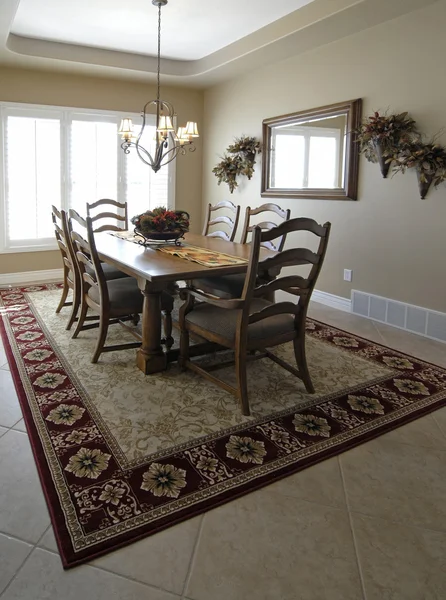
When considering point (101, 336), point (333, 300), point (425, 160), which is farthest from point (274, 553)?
point (333, 300)

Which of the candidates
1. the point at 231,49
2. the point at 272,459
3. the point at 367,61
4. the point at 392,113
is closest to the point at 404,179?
the point at 392,113

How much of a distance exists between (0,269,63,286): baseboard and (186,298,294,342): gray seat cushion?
355 cm

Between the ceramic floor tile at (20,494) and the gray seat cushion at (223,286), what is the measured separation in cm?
171

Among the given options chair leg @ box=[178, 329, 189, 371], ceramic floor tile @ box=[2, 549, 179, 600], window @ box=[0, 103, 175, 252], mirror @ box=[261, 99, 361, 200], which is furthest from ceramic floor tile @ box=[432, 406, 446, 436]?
window @ box=[0, 103, 175, 252]

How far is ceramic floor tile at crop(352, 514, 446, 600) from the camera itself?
1.43 metres

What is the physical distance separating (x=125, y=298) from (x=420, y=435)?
1954 millimetres

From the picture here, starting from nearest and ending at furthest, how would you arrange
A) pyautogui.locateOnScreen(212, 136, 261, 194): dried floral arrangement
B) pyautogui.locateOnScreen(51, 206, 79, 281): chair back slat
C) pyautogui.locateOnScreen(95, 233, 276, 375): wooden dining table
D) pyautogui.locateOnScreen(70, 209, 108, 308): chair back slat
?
pyautogui.locateOnScreen(95, 233, 276, 375): wooden dining table < pyautogui.locateOnScreen(70, 209, 108, 308): chair back slat < pyautogui.locateOnScreen(51, 206, 79, 281): chair back slat < pyautogui.locateOnScreen(212, 136, 261, 194): dried floral arrangement

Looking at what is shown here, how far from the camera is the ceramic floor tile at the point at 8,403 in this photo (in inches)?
93.4

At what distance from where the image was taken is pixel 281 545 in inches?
62.7

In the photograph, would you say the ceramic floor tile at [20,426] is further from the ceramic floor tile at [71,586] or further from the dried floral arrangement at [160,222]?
the dried floral arrangement at [160,222]

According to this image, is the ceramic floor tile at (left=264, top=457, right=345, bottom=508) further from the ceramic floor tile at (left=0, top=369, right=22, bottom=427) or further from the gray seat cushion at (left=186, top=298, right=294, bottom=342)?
the ceramic floor tile at (left=0, top=369, right=22, bottom=427)

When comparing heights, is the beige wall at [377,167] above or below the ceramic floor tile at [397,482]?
above

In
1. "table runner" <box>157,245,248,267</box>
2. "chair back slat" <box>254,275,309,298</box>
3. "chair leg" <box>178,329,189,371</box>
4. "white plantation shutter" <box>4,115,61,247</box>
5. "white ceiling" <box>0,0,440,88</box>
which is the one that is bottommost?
"chair leg" <box>178,329,189,371</box>

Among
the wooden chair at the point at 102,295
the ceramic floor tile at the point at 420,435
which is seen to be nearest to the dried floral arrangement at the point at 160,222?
the wooden chair at the point at 102,295
